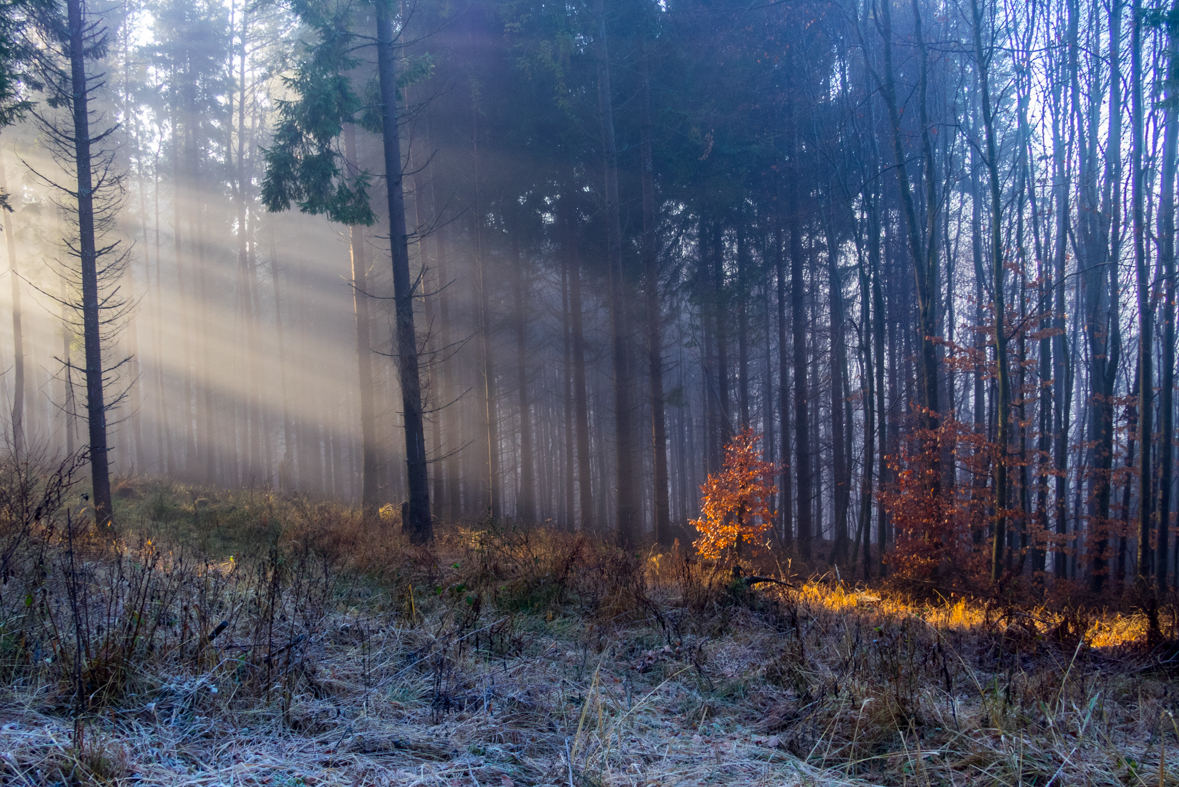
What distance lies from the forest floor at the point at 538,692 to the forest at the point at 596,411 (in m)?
0.03

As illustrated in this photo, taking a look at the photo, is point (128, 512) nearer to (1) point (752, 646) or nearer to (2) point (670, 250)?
(1) point (752, 646)

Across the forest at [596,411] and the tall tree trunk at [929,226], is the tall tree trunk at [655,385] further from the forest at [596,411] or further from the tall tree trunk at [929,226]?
the tall tree trunk at [929,226]

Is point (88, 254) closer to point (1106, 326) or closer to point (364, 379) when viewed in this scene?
point (364, 379)

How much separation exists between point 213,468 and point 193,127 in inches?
528

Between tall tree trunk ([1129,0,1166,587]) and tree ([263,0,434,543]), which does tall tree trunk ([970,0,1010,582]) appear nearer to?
tall tree trunk ([1129,0,1166,587])

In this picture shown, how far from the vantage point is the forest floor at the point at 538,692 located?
2410 mm

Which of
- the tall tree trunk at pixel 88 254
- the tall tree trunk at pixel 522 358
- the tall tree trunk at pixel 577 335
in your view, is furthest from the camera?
the tall tree trunk at pixel 522 358

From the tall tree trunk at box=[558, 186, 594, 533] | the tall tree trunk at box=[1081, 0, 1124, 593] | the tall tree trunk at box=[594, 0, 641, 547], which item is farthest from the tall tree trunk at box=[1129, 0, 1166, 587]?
the tall tree trunk at box=[558, 186, 594, 533]

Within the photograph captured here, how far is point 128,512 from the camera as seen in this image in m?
10.6

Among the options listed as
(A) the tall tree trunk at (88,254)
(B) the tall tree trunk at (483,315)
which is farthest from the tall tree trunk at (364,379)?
(A) the tall tree trunk at (88,254)

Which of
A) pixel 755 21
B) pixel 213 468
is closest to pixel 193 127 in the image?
pixel 213 468

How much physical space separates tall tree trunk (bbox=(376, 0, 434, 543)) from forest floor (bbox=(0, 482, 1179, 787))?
4.36 metres

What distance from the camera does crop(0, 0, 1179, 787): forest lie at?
2.84m

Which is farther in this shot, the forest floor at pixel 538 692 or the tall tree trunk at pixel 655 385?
the tall tree trunk at pixel 655 385
